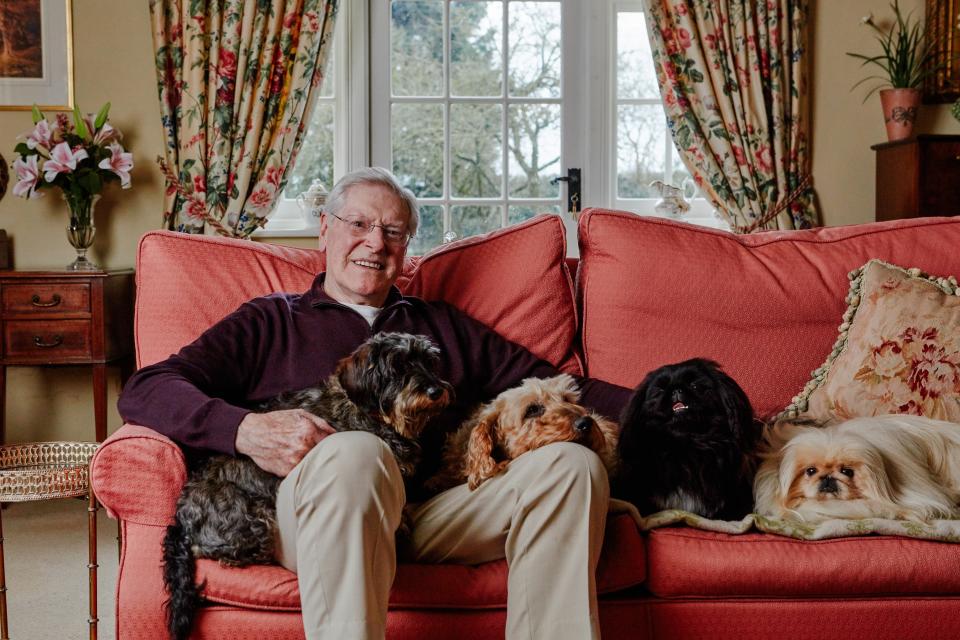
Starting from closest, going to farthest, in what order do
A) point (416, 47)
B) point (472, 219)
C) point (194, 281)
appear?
point (194, 281), point (416, 47), point (472, 219)

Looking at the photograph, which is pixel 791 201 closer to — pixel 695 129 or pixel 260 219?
pixel 695 129

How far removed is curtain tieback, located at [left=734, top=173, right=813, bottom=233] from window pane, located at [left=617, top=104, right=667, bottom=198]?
532 mm

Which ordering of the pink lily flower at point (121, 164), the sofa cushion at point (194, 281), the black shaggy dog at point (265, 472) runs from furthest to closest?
the pink lily flower at point (121, 164) → the sofa cushion at point (194, 281) → the black shaggy dog at point (265, 472)

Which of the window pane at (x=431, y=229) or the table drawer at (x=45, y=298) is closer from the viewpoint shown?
the table drawer at (x=45, y=298)

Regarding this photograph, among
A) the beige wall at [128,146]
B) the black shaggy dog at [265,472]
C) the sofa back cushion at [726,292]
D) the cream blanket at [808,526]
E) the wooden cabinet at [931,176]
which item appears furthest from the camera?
the beige wall at [128,146]

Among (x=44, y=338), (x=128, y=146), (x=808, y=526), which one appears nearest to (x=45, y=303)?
(x=44, y=338)

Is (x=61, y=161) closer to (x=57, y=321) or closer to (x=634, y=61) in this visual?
(x=57, y=321)

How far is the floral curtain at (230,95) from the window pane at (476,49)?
2.03ft

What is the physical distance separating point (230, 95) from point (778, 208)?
242 centimetres

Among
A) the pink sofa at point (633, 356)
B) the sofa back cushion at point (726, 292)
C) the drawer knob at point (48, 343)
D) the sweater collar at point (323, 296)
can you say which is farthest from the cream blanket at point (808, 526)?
the drawer knob at point (48, 343)

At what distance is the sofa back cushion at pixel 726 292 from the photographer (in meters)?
2.44

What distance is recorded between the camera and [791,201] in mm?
4039

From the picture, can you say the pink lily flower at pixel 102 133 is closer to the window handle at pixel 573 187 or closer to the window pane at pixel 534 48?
the window pane at pixel 534 48

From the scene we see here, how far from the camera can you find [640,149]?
432 cm
